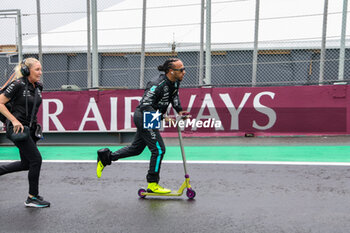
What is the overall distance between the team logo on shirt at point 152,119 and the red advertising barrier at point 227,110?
19.7 feet

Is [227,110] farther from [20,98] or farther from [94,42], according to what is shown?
[20,98]

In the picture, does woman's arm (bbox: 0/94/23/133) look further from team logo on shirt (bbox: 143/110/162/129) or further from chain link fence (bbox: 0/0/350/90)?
chain link fence (bbox: 0/0/350/90)

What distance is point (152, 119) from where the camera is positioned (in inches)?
202

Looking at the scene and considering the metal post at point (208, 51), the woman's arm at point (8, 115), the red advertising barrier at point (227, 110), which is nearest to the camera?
the woman's arm at point (8, 115)

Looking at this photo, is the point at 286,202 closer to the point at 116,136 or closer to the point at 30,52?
the point at 116,136

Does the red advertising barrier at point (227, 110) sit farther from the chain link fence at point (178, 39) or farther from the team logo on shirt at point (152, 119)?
the team logo on shirt at point (152, 119)

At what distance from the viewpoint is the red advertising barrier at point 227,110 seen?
10594 mm

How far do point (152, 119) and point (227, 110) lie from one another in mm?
6084

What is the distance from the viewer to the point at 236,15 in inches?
551

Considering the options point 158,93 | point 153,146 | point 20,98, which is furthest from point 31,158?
point 158,93

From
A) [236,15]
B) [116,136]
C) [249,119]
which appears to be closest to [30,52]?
[116,136]

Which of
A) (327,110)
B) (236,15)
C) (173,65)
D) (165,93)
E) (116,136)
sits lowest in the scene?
(116,136)

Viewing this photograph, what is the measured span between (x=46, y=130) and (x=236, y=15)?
7.33 meters

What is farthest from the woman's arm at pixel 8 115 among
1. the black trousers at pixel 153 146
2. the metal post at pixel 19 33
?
the metal post at pixel 19 33
